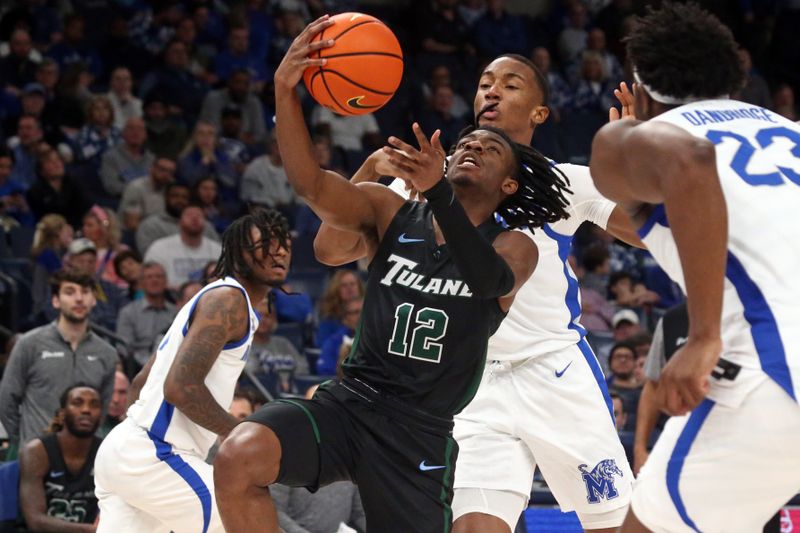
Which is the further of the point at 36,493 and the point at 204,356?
the point at 36,493

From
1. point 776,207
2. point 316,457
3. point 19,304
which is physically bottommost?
point 19,304

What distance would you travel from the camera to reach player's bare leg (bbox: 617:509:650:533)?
3447 millimetres

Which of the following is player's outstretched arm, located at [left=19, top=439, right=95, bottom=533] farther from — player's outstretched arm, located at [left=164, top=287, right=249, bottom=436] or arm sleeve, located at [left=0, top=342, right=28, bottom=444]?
player's outstretched arm, located at [left=164, top=287, right=249, bottom=436]

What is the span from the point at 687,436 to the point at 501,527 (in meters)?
1.69

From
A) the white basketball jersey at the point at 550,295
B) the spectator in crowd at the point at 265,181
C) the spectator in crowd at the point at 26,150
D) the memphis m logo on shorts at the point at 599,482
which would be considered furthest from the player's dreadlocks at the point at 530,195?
the spectator in crowd at the point at 26,150

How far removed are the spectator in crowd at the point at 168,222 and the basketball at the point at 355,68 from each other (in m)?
6.40

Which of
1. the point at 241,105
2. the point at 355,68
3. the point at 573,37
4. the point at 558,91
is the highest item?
the point at 355,68

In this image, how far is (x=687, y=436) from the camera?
332cm

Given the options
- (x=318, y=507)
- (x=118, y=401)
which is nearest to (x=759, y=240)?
(x=318, y=507)

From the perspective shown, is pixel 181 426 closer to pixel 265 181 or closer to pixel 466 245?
pixel 466 245

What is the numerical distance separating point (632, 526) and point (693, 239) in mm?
864

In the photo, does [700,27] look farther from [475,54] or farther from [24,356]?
[475,54]

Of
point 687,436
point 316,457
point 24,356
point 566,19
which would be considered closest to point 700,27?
point 687,436

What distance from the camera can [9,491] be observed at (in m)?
7.30
